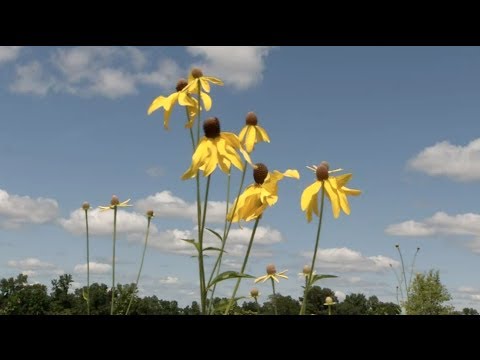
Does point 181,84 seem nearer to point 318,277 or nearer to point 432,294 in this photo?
point 318,277

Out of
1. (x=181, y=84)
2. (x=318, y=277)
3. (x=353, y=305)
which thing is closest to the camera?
(x=318, y=277)

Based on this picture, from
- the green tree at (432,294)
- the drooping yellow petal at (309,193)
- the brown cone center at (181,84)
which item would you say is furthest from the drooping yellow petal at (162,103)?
the green tree at (432,294)

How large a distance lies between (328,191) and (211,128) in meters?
0.46

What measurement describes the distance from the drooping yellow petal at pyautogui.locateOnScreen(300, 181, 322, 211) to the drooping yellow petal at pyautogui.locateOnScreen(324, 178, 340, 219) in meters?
0.03

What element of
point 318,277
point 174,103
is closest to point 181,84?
point 174,103

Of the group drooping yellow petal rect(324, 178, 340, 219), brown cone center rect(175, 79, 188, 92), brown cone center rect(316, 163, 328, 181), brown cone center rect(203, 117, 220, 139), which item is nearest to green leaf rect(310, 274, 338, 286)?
drooping yellow petal rect(324, 178, 340, 219)

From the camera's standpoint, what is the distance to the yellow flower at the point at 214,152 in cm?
178

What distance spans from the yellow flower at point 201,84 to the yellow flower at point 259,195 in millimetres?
302

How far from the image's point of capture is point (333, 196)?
6.28 ft
